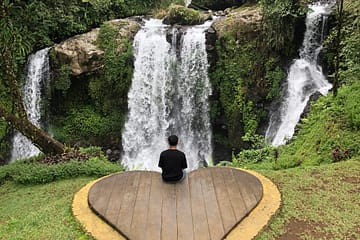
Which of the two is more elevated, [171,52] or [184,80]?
[171,52]

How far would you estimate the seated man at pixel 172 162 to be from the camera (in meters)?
5.77

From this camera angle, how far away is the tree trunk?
9.62m

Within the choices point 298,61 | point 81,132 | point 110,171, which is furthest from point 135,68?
point 110,171

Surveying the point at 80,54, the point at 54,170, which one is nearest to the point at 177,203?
the point at 54,170

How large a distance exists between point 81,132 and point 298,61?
9422 mm

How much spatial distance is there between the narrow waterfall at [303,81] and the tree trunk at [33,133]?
732 cm

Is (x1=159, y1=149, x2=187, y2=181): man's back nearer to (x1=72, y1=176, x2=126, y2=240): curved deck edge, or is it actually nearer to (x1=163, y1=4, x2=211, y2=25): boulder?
(x1=72, y1=176, x2=126, y2=240): curved deck edge

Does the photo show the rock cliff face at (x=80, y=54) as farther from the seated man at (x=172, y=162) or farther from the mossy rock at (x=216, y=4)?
the seated man at (x=172, y=162)

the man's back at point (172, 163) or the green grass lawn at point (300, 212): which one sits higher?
the man's back at point (172, 163)

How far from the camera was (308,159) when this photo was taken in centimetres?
859

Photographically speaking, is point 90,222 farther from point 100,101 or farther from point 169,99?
point 100,101

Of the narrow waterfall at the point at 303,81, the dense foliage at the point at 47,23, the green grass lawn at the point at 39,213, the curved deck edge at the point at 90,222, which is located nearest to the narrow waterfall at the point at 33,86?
the dense foliage at the point at 47,23

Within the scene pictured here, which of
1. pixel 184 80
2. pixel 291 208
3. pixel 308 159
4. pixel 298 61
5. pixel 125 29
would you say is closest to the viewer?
pixel 291 208

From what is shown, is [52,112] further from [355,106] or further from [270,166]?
[355,106]
